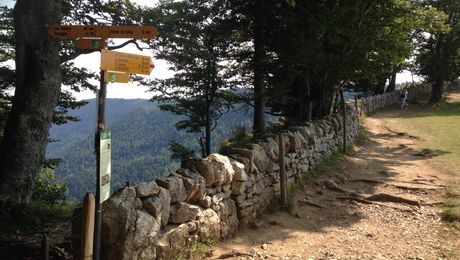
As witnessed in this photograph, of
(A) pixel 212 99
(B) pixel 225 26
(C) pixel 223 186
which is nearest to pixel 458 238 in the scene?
(C) pixel 223 186

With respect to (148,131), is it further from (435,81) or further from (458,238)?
(458,238)

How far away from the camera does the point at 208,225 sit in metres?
5.93

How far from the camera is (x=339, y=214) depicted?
27.5ft

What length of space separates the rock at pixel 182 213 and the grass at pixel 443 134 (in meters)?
5.22

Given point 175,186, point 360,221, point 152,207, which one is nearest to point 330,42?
point 360,221

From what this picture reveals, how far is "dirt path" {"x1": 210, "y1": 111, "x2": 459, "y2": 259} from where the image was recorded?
6.25 meters

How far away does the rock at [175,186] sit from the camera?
5332 millimetres

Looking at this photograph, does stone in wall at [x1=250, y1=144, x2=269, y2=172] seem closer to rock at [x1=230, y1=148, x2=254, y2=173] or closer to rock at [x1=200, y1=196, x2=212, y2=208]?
rock at [x1=230, y1=148, x2=254, y2=173]

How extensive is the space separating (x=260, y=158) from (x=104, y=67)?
480cm

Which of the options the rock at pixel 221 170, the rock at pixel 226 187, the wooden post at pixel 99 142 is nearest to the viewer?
the wooden post at pixel 99 142

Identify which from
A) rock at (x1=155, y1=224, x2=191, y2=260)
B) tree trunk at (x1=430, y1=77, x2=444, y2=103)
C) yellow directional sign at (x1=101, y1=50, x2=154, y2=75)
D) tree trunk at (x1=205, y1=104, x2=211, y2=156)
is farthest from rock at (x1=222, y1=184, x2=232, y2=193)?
tree trunk at (x1=430, y1=77, x2=444, y2=103)

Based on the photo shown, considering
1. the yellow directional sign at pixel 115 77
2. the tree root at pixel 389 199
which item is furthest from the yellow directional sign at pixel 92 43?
the tree root at pixel 389 199

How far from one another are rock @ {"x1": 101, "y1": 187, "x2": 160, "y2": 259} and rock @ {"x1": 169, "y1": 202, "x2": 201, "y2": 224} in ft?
2.38

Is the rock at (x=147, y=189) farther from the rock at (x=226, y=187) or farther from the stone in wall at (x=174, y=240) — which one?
the rock at (x=226, y=187)
